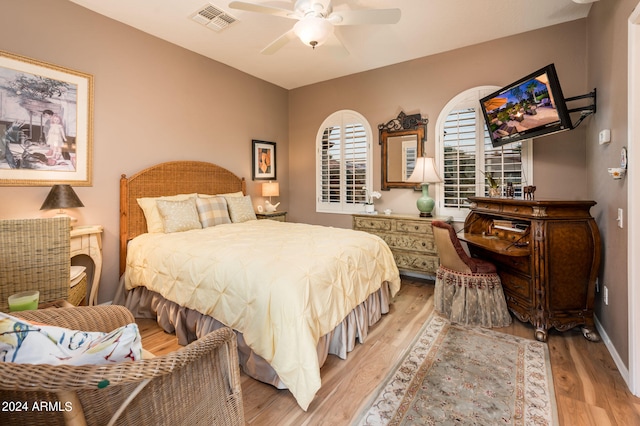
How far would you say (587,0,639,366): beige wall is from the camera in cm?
210

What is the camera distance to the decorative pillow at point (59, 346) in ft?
2.57

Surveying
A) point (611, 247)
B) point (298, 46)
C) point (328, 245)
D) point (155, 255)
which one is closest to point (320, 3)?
point (298, 46)

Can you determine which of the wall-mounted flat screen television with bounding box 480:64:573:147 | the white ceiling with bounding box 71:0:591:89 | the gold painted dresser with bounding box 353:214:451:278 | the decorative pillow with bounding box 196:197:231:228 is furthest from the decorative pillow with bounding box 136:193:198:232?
the wall-mounted flat screen television with bounding box 480:64:573:147

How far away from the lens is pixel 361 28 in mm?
3453

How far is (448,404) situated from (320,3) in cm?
310

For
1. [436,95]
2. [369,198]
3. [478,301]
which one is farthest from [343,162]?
[478,301]

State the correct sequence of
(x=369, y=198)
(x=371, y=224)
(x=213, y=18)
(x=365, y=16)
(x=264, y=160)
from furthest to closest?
(x=264, y=160)
(x=369, y=198)
(x=371, y=224)
(x=213, y=18)
(x=365, y=16)

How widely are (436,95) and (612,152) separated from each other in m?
2.24

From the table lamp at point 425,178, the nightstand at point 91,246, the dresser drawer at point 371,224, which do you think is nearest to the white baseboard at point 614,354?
the table lamp at point 425,178

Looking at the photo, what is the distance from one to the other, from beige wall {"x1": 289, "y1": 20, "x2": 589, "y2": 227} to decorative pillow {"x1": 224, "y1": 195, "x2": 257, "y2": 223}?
4.86 ft

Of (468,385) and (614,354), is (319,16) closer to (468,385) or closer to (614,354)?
(468,385)

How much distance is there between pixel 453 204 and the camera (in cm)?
410

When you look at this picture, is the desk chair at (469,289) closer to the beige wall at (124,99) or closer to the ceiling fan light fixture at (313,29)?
the ceiling fan light fixture at (313,29)

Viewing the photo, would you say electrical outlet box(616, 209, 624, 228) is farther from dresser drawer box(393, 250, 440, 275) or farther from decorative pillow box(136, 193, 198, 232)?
decorative pillow box(136, 193, 198, 232)
